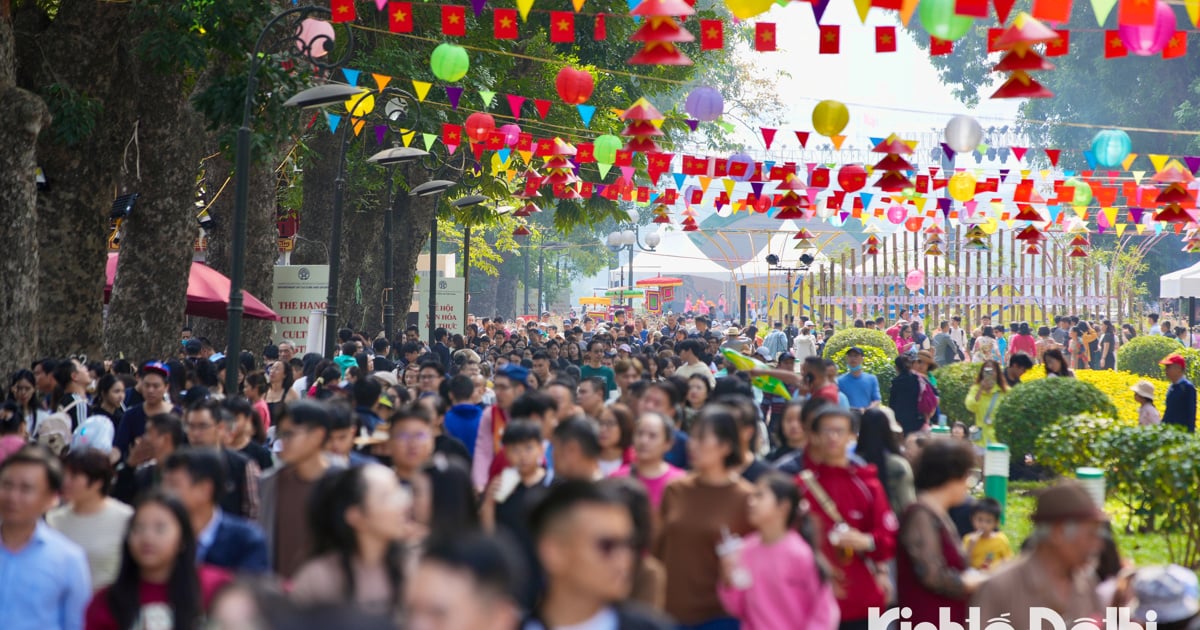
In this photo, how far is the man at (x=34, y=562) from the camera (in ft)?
18.7

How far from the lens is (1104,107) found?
6062 centimetres

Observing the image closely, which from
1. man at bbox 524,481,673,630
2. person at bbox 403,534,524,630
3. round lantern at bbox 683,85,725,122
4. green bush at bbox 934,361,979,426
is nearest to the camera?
person at bbox 403,534,524,630

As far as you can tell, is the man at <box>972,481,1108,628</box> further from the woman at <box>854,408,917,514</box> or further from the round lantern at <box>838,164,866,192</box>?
the round lantern at <box>838,164,866,192</box>

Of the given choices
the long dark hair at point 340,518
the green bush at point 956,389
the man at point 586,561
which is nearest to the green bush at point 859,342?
the green bush at point 956,389

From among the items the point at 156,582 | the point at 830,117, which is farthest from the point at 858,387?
the point at 156,582

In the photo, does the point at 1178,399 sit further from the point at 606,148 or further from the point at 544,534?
the point at 544,534

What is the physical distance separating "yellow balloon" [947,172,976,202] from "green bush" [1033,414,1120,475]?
10483mm

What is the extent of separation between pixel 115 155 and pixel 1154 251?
2009 inches

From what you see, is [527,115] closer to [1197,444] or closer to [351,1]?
[351,1]

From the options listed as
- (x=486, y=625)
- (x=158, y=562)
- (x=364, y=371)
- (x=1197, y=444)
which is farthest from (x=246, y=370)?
(x=486, y=625)

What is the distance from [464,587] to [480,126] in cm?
1859

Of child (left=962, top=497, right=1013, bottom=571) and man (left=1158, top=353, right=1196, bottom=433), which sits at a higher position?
man (left=1158, top=353, right=1196, bottom=433)

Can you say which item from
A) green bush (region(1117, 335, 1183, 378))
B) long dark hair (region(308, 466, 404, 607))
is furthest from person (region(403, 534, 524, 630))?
green bush (region(1117, 335, 1183, 378))

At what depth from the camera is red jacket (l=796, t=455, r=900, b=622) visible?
21.3ft
